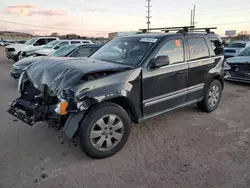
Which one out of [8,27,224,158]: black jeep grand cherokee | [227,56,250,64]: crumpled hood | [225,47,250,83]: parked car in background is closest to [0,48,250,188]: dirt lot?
[8,27,224,158]: black jeep grand cherokee

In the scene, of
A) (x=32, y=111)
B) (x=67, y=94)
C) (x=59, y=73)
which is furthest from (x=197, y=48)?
(x=32, y=111)

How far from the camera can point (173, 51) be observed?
4258 millimetres

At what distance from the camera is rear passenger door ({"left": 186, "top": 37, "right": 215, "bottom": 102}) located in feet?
15.1

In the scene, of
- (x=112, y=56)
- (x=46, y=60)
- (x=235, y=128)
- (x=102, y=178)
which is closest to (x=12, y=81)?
(x=46, y=60)

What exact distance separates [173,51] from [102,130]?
211cm

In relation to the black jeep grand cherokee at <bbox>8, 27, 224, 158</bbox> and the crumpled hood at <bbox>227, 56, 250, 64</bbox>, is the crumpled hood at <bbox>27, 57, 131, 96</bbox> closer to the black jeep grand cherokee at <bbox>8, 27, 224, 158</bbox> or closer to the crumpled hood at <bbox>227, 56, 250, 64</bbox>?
the black jeep grand cherokee at <bbox>8, 27, 224, 158</bbox>

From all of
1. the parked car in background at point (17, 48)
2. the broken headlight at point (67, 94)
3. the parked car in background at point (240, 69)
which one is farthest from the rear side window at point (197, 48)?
the parked car in background at point (17, 48)

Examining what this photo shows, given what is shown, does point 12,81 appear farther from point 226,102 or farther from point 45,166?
point 226,102

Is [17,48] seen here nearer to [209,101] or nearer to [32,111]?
[32,111]

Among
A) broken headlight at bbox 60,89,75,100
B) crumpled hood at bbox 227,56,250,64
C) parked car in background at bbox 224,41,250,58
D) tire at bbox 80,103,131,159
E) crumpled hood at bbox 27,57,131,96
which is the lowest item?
tire at bbox 80,103,131,159

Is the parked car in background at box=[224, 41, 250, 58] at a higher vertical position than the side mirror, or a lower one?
higher

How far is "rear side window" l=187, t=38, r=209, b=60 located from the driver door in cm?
28

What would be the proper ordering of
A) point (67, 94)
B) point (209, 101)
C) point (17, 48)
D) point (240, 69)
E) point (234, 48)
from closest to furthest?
point (67, 94)
point (209, 101)
point (240, 69)
point (17, 48)
point (234, 48)

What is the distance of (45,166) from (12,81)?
6.84m
